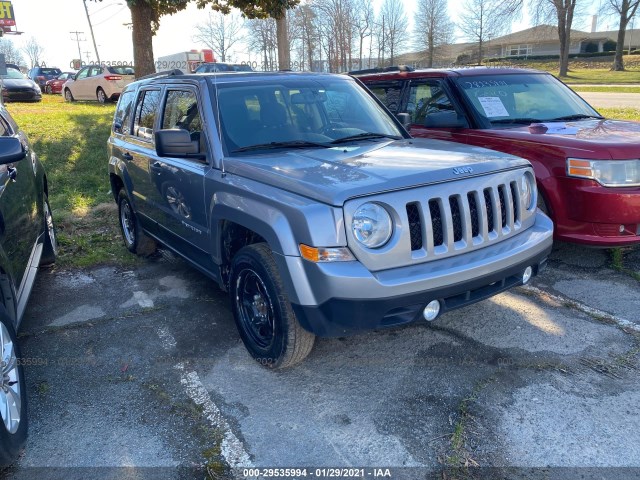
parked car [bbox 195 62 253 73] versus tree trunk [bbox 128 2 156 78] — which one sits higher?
tree trunk [bbox 128 2 156 78]

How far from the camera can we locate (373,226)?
2.95 meters

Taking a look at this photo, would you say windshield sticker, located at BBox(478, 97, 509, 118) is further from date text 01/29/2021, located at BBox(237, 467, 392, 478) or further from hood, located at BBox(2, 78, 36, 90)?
hood, located at BBox(2, 78, 36, 90)

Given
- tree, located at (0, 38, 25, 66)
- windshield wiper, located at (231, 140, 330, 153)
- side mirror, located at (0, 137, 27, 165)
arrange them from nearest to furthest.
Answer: side mirror, located at (0, 137, 27, 165) < windshield wiper, located at (231, 140, 330, 153) < tree, located at (0, 38, 25, 66)

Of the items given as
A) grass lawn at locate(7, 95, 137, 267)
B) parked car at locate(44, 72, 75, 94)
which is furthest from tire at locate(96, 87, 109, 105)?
Answer: parked car at locate(44, 72, 75, 94)

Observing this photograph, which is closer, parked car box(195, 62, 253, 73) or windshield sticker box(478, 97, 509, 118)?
windshield sticker box(478, 97, 509, 118)

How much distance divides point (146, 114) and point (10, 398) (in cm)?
300

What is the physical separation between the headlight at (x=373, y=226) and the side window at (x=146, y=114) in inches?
104

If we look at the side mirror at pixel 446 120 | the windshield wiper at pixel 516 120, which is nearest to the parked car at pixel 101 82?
the side mirror at pixel 446 120

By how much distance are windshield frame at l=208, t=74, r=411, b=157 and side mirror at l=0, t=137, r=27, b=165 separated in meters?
1.25

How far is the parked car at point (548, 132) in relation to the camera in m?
4.44

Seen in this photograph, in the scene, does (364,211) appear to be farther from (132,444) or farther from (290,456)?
(132,444)

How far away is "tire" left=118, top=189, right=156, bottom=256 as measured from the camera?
224 inches

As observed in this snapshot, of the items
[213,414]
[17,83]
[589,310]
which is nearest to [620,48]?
[17,83]

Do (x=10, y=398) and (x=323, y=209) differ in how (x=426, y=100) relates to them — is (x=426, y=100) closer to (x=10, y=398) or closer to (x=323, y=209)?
(x=323, y=209)
